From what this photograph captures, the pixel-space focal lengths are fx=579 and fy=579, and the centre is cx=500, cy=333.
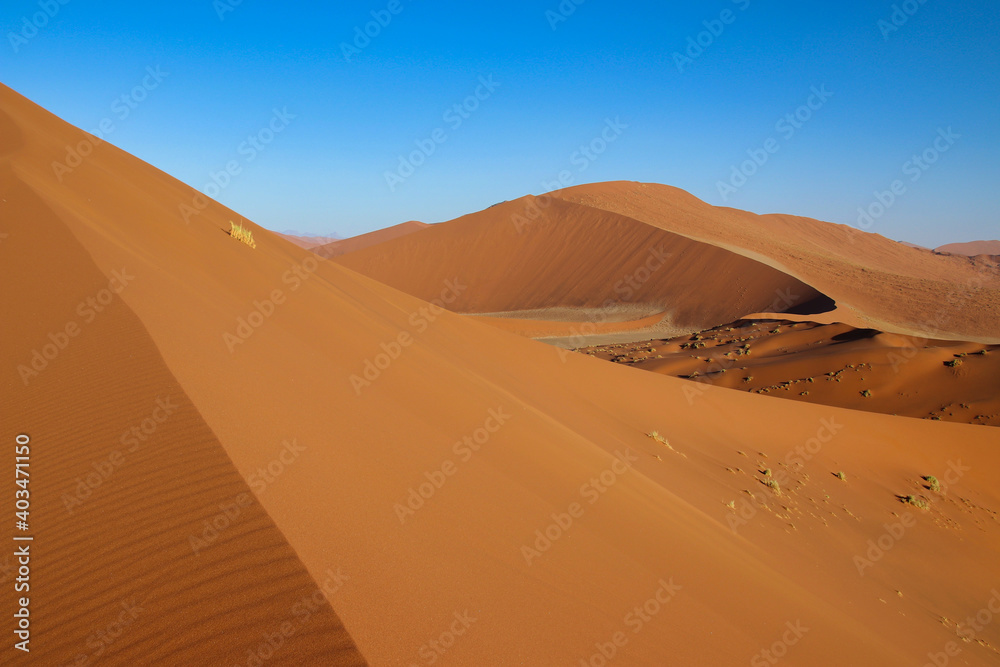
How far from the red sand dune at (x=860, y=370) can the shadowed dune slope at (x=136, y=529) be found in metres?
12.0

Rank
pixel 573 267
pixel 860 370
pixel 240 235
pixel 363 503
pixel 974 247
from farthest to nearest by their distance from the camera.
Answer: pixel 974 247, pixel 573 267, pixel 860 370, pixel 240 235, pixel 363 503

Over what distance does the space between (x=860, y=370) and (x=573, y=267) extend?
30892mm

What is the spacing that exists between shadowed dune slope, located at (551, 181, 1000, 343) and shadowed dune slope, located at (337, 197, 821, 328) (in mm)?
3654

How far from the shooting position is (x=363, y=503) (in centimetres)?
321

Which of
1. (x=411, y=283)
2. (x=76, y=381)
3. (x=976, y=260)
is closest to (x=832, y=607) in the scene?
(x=76, y=381)

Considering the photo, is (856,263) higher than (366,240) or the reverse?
higher

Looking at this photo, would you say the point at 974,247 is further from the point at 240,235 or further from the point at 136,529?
the point at 136,529

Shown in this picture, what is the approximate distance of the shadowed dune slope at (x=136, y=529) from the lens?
2092mm

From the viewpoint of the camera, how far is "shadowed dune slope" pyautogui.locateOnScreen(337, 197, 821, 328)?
36.3 m

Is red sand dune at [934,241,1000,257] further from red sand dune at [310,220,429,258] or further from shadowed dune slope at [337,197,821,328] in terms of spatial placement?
shadowed dune slope at [337,197,821,328]

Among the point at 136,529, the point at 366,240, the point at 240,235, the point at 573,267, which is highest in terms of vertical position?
the point at 573,267

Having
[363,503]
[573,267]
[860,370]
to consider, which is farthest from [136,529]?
[573,267]

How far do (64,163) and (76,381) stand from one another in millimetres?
5941

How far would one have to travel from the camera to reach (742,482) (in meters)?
8.36
